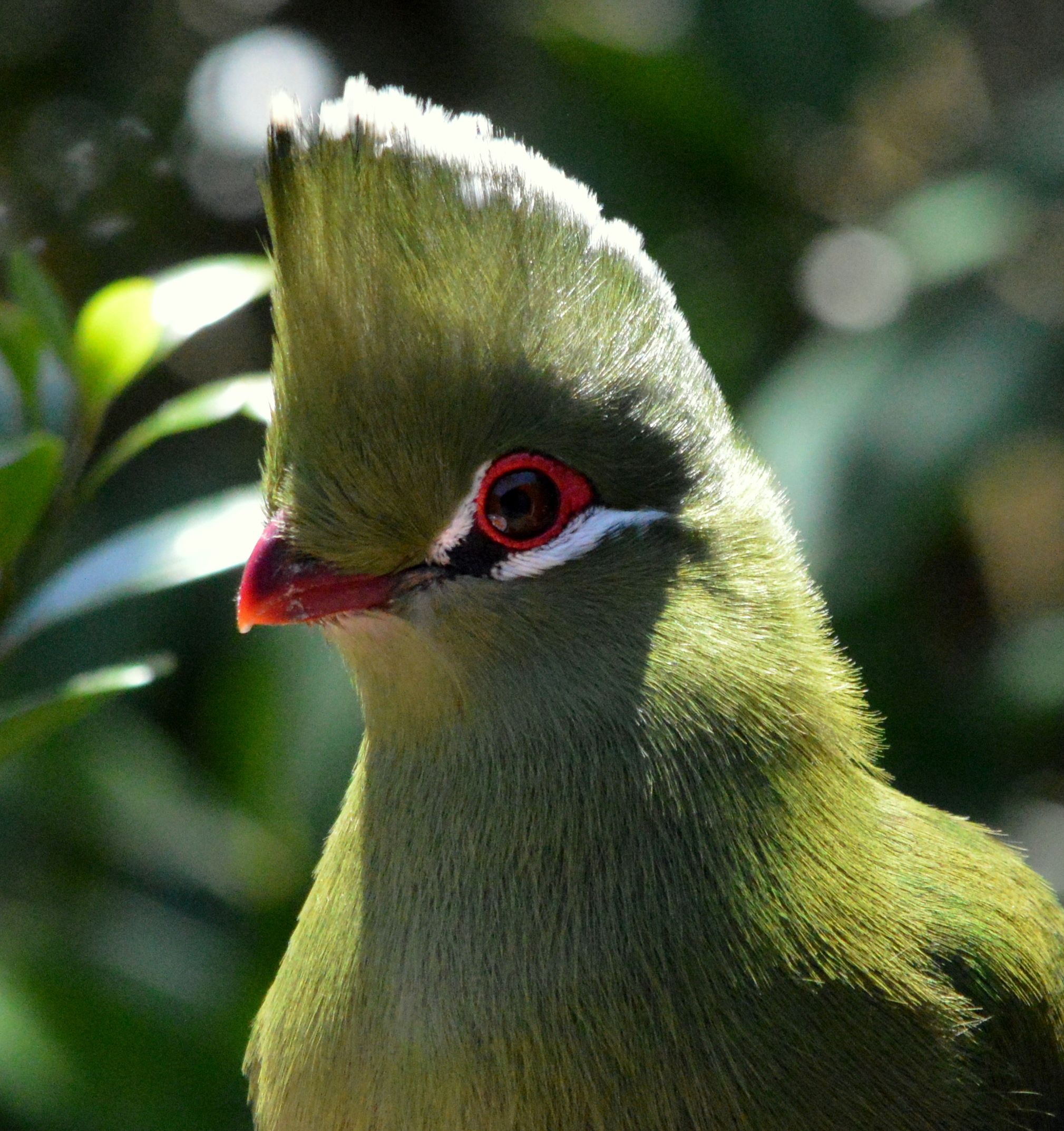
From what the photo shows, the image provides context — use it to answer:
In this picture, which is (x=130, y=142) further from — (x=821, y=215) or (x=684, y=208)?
(x=821, y=215)

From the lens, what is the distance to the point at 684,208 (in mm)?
4117

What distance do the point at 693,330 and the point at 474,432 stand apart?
2152 millimetres

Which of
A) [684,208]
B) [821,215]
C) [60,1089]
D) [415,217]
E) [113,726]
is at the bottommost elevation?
[60,1089]

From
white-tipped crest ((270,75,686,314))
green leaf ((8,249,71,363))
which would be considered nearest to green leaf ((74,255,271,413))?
green leaf ((8,249,71,363))

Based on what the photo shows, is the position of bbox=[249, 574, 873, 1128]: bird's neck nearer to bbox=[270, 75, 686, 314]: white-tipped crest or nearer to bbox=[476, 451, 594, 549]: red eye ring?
bbox=[476, 451, 594, 549]: red eye ring

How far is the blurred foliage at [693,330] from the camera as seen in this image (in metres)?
3.29

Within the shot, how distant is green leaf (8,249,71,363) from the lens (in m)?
1.75

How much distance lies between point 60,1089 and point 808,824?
1978mm

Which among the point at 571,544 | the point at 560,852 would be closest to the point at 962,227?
the point at 571,544

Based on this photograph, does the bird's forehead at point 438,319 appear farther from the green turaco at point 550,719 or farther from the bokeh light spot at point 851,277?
the bokeh light spot at point 851,277

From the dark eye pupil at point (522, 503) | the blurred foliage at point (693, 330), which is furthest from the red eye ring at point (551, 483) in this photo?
the blurred foliage at point (693, 330)

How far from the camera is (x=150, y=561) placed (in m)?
1.91

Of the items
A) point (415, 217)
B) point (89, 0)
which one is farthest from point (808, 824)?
point (89, 0)

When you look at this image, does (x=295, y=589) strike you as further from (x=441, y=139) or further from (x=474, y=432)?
(x=441, y=139)
